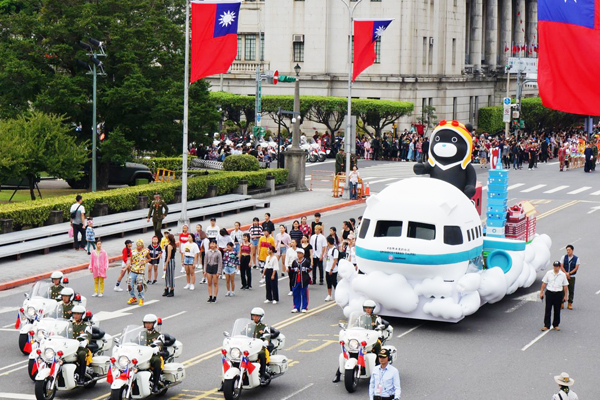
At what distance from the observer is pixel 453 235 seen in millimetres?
24156

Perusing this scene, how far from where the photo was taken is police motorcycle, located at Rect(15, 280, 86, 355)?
68.9 feet

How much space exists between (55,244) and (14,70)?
44.3 feet

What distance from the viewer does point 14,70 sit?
44.2 metres

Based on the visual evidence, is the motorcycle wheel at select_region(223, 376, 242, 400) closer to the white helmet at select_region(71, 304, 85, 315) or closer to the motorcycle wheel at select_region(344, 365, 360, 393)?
the motorcycle wheel at select_region(344, 365, 360, 393)

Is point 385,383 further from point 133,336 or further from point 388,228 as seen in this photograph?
point 388,228

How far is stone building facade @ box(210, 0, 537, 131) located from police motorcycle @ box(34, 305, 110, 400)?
6023cm

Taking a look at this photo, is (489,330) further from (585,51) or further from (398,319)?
(585,51)

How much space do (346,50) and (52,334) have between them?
61.4 metres

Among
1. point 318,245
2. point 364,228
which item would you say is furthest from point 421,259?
point 318,245

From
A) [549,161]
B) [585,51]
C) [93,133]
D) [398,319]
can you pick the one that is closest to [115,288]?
[398,319]

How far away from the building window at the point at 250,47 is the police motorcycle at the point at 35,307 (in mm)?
62357

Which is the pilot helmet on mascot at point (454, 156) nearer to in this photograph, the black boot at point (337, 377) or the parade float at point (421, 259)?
the parade float at point (421, 259)

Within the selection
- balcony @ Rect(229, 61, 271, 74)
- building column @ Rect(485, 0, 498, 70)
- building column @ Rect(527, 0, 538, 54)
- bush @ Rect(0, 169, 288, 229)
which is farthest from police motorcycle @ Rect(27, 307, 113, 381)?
building column @ Rect(527, 0, 538, 54)

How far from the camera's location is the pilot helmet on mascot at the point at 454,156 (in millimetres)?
27734
